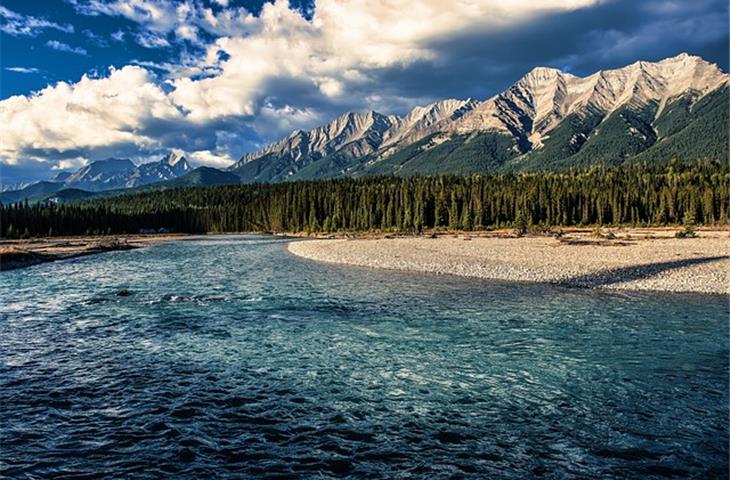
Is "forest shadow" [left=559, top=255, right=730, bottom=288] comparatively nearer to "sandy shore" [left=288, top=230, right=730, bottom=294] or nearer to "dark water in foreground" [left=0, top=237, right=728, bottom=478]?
"sandy shore" [left=288, top=230, right=730, bottom=294]

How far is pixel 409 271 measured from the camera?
51062 millimetres

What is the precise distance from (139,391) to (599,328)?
21.8 metres

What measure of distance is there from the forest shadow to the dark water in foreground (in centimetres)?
688

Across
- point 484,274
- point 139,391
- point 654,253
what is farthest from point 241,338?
point 654,253

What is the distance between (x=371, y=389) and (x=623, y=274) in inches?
1370

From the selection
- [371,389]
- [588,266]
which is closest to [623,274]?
[588,266]

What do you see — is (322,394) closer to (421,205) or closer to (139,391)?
(139,391)

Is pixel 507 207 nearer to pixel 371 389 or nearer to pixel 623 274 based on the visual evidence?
pixel 623 274

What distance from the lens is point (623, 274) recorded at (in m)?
42.7

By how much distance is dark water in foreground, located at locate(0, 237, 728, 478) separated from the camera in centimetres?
1194

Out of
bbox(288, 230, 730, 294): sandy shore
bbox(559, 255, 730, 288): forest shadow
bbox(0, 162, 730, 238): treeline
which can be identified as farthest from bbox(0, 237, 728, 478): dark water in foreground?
bbox(0, 162, 730, 238): treeline

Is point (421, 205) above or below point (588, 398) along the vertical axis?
above

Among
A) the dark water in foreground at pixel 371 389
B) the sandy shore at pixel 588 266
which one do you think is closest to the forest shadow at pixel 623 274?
the sandy shore at pixel 588 266

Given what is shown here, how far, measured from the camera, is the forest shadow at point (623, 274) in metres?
39.9
